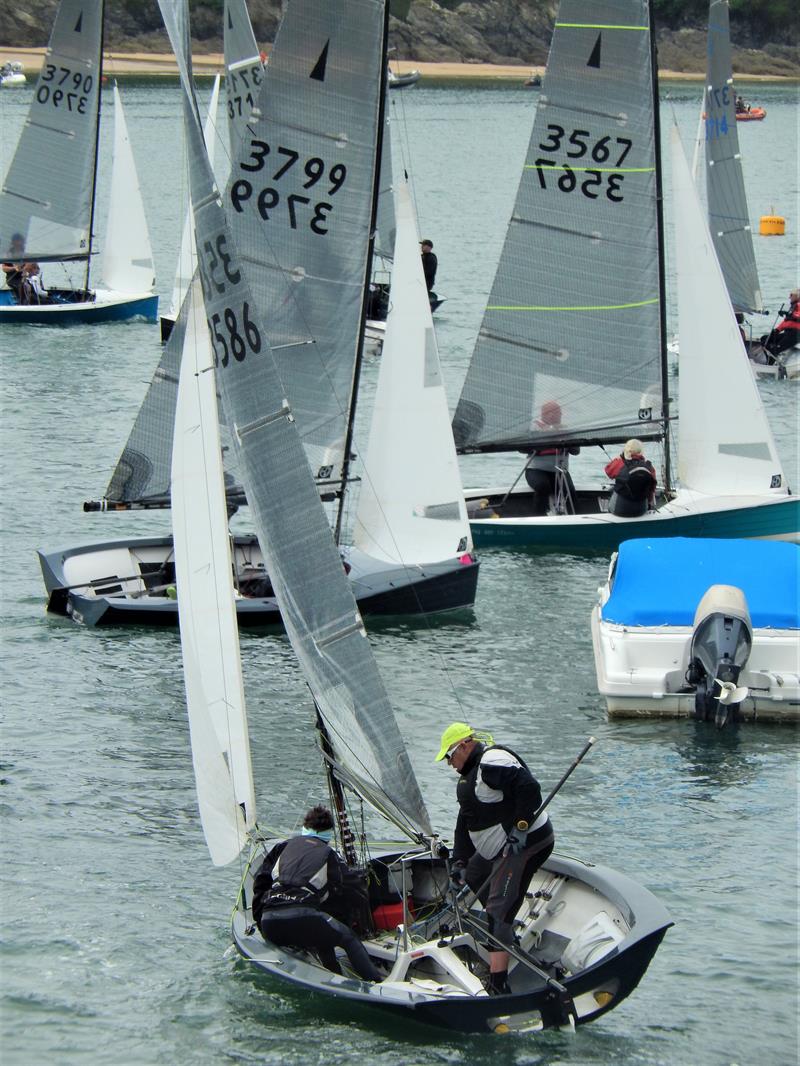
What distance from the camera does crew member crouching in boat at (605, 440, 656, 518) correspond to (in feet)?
74.3

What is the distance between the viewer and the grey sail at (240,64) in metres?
28.5

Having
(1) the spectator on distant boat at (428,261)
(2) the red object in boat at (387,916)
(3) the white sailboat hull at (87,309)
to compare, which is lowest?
(3) the white sailboat hull at (87,309)

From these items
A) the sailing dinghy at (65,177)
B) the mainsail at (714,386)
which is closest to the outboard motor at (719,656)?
the mainsail at (714,386)

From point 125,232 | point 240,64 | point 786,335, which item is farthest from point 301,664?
point 125,232

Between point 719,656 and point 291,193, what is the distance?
23.8ft

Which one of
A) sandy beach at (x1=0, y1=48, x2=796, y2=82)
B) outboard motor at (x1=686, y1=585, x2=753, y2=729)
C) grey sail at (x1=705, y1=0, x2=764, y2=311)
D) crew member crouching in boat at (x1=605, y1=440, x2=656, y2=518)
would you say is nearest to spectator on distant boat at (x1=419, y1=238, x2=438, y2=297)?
grey sail at (x1=705, y1=0, x2=764, y2=311)

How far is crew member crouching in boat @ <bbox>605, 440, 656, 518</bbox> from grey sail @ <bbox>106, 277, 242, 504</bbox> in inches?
196

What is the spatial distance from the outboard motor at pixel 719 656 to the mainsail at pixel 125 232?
2217 cm

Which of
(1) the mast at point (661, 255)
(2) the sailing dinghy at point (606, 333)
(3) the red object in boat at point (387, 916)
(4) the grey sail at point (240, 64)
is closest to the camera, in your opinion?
(3) the red object in boat at point (387, 916)

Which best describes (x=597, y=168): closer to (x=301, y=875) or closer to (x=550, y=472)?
(x=550, y=472)

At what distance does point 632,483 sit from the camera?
2269cm

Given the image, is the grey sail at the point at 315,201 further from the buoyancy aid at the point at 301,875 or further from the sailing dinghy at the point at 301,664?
the buoyancy aid at the point at 301,875

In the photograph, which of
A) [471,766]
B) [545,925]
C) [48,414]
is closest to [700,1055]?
[545,925]

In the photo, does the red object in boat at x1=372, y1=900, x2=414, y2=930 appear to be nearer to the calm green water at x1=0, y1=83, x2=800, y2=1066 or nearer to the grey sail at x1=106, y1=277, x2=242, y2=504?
the calm green water at x1=0, y1=83, x2=800, y2=1066
